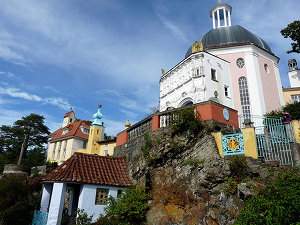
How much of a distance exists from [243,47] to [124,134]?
49.9ft

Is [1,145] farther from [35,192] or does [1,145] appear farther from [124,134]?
[124,134]

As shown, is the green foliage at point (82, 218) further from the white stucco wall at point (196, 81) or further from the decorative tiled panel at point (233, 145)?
the white stucco wall at point (196, 81)

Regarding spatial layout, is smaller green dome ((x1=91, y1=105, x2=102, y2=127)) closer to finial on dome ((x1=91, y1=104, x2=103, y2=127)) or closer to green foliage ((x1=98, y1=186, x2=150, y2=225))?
finial on dome ((x1=91, y1=104, x2=103, y2=127))

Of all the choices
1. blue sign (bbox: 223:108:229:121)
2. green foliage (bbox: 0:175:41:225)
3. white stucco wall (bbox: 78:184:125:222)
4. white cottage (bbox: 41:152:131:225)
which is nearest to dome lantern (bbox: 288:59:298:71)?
blue sign (bbox: 223:108:229:121)

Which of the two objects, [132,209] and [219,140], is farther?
[132,209]

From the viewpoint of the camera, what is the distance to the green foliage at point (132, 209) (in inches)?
403

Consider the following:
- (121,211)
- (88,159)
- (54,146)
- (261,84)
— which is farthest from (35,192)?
(261,84)

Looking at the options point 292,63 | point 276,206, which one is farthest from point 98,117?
point 292,63

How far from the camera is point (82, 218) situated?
11.1 meters

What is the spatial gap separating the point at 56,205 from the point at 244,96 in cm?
1841

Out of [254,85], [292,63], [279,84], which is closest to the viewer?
[254,85]

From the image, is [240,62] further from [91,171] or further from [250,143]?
[91,171]

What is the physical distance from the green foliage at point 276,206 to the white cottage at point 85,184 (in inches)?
298

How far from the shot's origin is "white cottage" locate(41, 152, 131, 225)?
437 inches
